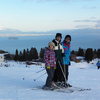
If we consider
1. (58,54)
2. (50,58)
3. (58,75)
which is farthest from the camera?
(58,75)

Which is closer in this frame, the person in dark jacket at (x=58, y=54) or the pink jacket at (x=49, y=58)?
the pink jacket at (x=49, y=58)

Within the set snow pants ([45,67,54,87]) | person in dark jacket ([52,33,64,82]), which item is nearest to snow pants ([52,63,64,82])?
person in dark jacket ([52,33,64,82])

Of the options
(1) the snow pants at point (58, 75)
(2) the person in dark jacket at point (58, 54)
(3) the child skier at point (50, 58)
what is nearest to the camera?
(3) the child skier at point (50, 58)

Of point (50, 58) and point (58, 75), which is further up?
point (50, 58)

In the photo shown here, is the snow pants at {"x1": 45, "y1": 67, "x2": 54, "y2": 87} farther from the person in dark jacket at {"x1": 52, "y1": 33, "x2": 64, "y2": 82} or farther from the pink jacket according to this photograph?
the person in dark jacket at {"x1": 52, "y1": 33, "x2": 64, "y2": 82}

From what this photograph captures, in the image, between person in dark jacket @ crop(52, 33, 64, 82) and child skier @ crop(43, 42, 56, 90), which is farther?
person in dark jacket @ crop(52, 33, 64, 82)

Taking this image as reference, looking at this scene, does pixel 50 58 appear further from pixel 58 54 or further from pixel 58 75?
pixel 58 75

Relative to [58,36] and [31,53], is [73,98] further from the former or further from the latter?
[31,53]

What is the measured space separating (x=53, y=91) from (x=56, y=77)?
22.5 inches

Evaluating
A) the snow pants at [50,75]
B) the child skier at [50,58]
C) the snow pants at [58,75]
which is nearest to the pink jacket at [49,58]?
the child skier at [50,58]

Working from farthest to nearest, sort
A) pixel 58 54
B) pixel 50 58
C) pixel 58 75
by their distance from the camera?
1. pixel 58 75
2. pixel 58 54
3. pixel 50 58

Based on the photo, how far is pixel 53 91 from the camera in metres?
3.58

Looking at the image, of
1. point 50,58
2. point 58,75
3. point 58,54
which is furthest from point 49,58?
point 58,75

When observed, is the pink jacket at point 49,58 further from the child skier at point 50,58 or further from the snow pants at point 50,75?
the snow pants at point 50,75
